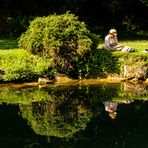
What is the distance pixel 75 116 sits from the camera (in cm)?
1722

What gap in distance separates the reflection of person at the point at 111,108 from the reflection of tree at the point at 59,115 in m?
0.61

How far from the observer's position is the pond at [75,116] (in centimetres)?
1445

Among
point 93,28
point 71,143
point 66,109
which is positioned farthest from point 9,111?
Answer: point 93,28

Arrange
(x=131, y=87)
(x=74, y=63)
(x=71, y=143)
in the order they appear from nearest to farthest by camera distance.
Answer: (x=71, y=143) < (x=131, y=87) < (x=74, y=63)

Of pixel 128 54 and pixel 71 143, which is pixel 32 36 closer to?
pixel 128 54

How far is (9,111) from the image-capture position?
58.7ft

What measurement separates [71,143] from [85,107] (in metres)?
4.20

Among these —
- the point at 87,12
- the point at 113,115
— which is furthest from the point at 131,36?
the point at 113,115

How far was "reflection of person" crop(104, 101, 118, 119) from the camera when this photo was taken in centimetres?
1722

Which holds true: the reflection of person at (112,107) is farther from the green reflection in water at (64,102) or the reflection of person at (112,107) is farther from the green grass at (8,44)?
the green grass at (8,44)

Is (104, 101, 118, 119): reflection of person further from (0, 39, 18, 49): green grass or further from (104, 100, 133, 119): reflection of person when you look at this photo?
(0, 39, 18, 49): green grass

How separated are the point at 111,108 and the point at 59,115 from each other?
176 cm

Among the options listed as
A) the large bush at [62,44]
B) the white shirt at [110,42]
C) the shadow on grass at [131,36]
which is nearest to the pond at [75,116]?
the large bush at [62,44]

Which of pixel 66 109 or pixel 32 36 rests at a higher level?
pixel 32 36
